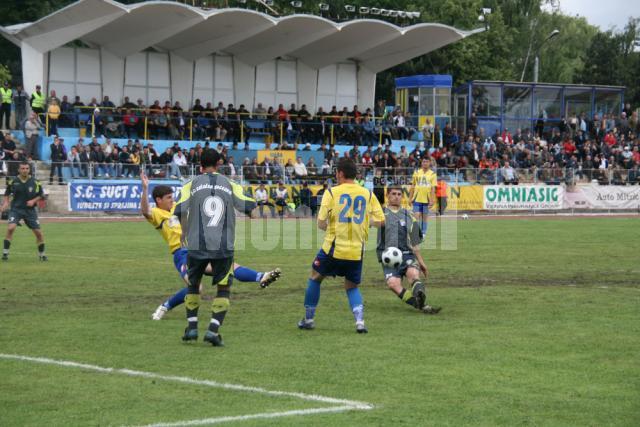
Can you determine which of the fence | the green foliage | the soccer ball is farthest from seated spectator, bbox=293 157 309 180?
the soccer ball

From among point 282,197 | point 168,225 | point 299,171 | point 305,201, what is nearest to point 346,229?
point 168,225

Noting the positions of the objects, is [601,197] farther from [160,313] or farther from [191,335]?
[191,335]

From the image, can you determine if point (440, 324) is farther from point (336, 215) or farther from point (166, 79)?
point (166, 79)

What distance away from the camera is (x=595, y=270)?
18.2m

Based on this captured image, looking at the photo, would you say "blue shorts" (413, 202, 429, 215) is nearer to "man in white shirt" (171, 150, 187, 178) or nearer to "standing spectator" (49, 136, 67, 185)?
"man in white shirt" (171, 150, 187, 178)

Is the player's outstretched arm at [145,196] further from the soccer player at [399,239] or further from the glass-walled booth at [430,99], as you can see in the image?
the glass-walled booth at [430,99]

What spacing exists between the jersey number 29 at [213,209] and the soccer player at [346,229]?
4.35 ft

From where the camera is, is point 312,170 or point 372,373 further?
point 312,170

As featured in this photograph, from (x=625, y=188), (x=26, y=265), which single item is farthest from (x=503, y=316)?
(x=625, y=188)

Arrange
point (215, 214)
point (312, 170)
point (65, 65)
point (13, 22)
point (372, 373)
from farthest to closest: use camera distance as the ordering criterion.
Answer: point (13, 22), point (65, 65), point (312, 170), point (215, 214), point (372, 373)

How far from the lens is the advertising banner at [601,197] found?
42531mm

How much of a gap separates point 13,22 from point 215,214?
166 ft

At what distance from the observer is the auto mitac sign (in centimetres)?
4153

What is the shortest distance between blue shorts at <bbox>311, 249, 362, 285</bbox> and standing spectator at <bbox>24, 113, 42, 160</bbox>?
2875 cm
